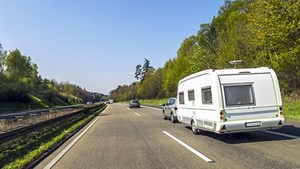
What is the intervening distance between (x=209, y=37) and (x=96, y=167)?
65.1 metres

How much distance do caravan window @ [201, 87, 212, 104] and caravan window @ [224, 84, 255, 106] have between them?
667mm

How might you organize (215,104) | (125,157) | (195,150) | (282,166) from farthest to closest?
(215,104), (195,150), (125,157), (282,166)

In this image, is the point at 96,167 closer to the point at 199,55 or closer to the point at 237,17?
the point at 237,17

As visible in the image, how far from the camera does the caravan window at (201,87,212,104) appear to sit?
12289 mm

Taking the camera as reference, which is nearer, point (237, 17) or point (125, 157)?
point (125, 157)

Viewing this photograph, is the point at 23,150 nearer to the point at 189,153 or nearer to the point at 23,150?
the point at 23,150

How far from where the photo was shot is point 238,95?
11891 mm

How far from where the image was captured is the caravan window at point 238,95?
1177 centimetres

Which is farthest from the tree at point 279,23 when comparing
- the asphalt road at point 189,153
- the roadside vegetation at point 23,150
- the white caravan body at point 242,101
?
the roadside vegetation at point 23,150

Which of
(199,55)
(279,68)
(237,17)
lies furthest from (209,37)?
(279,68)

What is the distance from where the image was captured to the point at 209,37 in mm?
71250

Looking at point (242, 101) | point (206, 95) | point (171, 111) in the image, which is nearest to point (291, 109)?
point (171, 111)

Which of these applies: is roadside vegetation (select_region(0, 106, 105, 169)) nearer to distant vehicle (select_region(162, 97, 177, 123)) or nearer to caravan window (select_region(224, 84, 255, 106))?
caravan window (select_region(224, 84, 255, 106))

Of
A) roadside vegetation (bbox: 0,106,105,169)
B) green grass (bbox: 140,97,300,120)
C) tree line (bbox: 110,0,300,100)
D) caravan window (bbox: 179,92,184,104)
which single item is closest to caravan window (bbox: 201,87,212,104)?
caravan window (bbox: 179,92,184,104)
